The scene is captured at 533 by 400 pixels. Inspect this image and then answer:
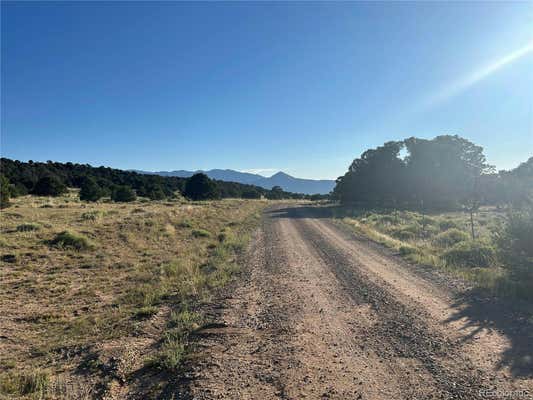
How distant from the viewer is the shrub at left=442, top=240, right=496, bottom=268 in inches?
424

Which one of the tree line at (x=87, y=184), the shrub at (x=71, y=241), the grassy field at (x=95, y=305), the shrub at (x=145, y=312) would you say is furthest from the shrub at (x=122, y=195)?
the shrub at (x=145, y=312)

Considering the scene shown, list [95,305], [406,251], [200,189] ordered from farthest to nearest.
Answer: [200,189] < [406,251] < [95,305]

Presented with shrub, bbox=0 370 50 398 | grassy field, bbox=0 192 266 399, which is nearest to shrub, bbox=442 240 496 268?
grassy field, bbox=0 192 266 399

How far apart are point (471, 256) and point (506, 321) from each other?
6.58m

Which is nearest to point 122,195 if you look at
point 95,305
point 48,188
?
point 48,188

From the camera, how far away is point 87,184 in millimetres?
38406

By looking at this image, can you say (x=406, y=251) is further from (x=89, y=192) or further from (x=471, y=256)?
(x=89, y=192)

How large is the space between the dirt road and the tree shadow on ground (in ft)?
0.10

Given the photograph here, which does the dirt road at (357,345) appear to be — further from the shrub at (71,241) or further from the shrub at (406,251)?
the shrub at (71,241)

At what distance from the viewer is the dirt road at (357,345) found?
3936 mm

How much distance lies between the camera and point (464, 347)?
16.2ft

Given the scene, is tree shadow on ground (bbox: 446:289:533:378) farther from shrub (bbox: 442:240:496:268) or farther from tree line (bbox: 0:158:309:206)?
tree line (bbox: 0:158:309:206)

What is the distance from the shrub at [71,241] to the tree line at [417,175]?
Answer: 46687 mm

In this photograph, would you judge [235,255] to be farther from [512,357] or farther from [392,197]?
[392,197]
